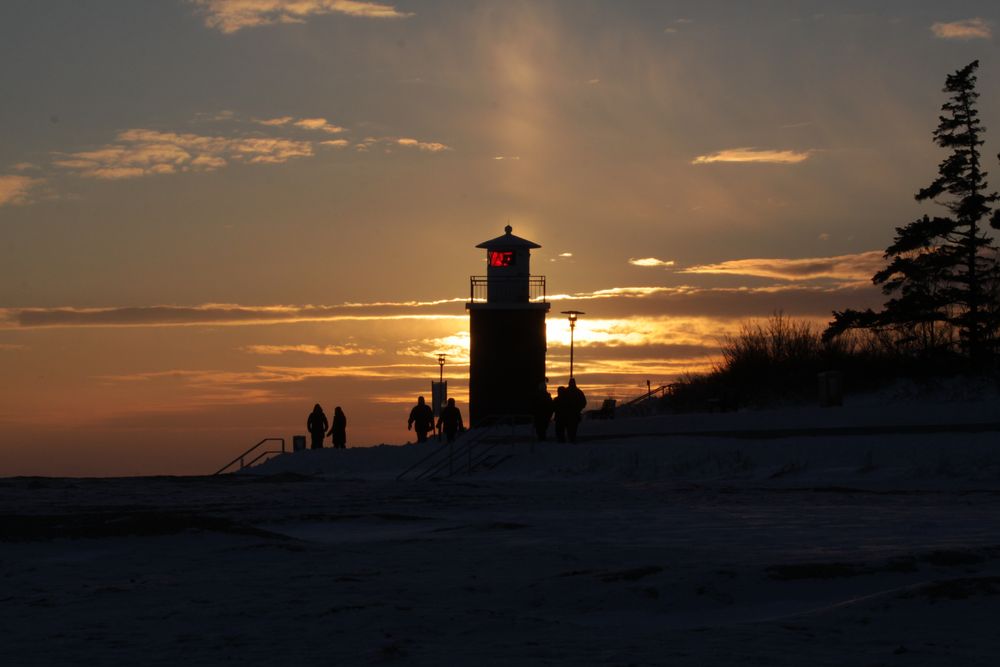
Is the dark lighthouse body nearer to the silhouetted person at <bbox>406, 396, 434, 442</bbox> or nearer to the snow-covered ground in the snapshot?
the silhouetted person at <bbox>406, 396, 434, 442</bbox>

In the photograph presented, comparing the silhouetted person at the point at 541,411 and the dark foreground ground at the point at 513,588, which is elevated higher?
the silhouetted person at the point at 541,411

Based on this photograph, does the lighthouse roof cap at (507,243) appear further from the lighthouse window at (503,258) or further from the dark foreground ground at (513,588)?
the dark foreground ground at (513,588)

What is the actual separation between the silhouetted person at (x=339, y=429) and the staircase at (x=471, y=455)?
7017 mm

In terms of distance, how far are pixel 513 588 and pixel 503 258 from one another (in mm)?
38492

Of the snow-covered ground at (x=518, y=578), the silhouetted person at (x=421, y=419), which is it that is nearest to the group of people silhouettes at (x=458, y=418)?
the silhouetted person at (x=421, y=419)

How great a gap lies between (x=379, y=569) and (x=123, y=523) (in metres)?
4.53

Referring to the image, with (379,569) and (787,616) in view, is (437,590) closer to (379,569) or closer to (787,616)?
(379,569)

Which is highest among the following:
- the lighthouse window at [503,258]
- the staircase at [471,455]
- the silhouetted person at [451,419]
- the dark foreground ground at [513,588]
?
the lighthouse window at [503,258]

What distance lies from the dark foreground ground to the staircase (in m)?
15.9

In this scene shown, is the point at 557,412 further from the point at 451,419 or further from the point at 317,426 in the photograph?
the point at 317,426

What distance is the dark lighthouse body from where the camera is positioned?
157ft

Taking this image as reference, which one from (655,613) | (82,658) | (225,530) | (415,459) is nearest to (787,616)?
(655,613)

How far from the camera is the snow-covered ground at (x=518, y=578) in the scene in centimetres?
773

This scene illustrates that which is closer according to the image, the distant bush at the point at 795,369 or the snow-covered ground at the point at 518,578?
the snow-covered ground at the point at 518,578
